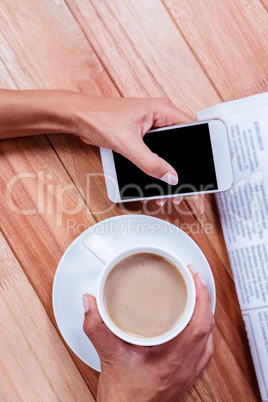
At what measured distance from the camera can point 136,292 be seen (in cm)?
Answer: 63

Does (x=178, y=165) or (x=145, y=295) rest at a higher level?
(x=178, y=165)

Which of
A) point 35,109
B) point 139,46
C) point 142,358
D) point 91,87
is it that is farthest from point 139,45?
point 142,358

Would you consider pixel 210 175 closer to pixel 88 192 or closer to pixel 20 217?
pixel 88 192

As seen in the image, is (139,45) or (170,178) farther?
(139,45)

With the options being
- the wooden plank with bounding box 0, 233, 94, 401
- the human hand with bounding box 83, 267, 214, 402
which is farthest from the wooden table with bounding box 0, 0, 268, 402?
the human hand with bounding box 83, 267, 214, 402

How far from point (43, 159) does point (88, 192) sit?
108mm

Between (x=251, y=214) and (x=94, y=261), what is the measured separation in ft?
0.99

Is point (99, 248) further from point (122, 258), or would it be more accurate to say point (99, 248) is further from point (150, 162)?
point (150, 162)

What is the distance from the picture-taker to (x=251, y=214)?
2.36ft

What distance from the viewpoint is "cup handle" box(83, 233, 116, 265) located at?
0.61 m

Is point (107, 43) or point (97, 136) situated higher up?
point (107, 43)

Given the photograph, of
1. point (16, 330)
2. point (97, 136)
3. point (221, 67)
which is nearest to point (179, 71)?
point (221, 67)

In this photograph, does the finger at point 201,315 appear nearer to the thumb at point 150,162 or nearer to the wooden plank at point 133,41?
the thumb at point 150,162

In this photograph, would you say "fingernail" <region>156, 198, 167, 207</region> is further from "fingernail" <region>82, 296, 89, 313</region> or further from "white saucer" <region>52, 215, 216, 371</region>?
"fingernail" <region>82, 296, 89, 313</region>
